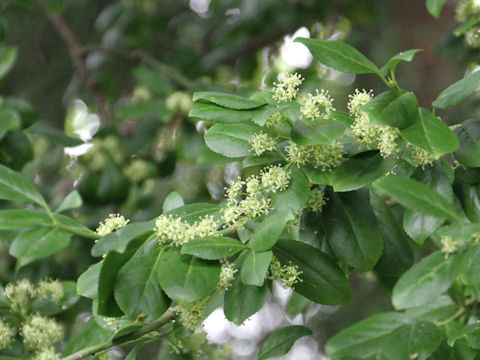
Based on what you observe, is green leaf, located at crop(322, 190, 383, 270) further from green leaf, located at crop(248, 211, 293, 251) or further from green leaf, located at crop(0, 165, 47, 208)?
green leaf, located at crop(0, 165, 47, 208)

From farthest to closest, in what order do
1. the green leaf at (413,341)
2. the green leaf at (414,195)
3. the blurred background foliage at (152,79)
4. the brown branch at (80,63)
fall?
the brown branch at (80,63)
the blurred background foliage at (152,79)
the green leaf at (413,341)
the green leaf at (414,195)

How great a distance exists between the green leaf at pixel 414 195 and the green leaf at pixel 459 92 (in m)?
0.26

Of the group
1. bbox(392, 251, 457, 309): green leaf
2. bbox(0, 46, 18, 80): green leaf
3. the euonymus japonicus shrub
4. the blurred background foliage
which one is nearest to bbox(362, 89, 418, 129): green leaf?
the euonymus japonicus shrub

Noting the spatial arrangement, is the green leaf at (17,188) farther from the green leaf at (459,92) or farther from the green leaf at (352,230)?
the green leaf at (459,92)

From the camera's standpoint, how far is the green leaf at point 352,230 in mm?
1100

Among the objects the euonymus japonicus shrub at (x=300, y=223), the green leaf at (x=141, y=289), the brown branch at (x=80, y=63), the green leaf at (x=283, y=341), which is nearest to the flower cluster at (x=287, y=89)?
the euonymus japonicus shrub at (x=300, y=223)

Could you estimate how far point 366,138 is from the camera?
1.03 meters

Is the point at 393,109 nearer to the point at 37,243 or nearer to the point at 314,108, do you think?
the point at 314,108

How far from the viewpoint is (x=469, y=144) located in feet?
3.49

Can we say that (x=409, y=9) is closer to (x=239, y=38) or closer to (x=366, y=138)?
(x=239, y=38)

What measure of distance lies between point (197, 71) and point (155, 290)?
7.55 ft

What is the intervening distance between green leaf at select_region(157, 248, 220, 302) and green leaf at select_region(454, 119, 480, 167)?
0.47m

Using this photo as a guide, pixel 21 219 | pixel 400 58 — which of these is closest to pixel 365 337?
pixel 400 58

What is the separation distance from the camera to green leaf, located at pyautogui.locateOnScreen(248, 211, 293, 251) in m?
0.93
